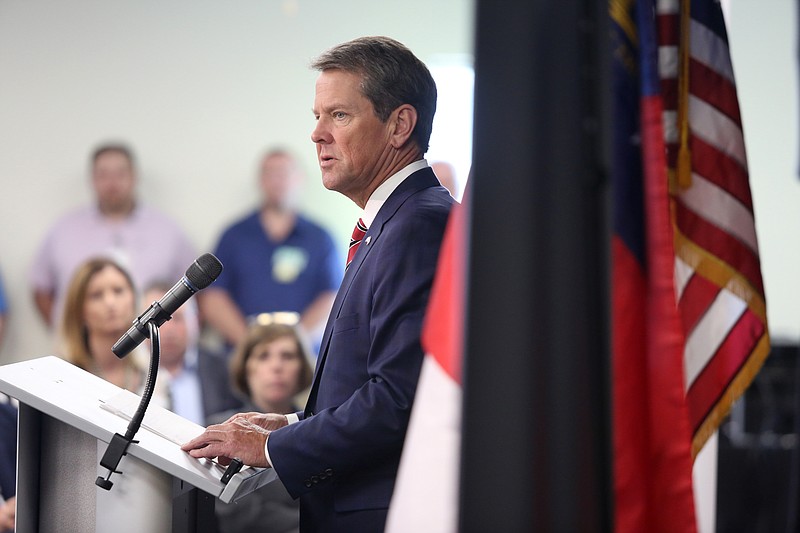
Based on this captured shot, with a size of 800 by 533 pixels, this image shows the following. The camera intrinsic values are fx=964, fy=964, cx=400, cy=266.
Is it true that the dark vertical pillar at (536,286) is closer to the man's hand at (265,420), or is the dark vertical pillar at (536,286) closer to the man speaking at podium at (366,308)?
the man speaking at podium at (366,308)

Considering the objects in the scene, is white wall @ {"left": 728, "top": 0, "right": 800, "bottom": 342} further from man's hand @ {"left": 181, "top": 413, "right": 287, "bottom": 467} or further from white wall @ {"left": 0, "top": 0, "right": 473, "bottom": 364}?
man's hand @ {"left": 181, "top": 413, "right": 287, "bottom": 467}

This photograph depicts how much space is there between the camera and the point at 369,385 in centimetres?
172

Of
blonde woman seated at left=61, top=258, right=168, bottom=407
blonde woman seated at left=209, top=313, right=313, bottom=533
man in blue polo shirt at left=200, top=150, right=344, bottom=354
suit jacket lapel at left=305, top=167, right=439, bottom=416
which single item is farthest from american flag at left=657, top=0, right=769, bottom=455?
man in blue polo shirt at left=200, top=150, right=344, bottom=354

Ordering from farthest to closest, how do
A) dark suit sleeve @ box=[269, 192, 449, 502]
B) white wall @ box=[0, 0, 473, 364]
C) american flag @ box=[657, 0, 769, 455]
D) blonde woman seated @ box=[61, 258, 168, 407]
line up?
white wall @ box=[0, 0, 473, 364] → blonde woman seated @ box=[61, 258, 168, 407] → dark suit sleeve @ box=[269, 192, 449, 502] → american flag @ box=[657, 0, 769, 455]

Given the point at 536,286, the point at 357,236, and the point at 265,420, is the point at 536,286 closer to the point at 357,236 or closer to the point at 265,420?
the point at 265,420

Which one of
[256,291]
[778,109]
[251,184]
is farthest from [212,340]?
[778,109]

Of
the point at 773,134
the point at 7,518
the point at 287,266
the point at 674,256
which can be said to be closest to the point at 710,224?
the point at 674,256

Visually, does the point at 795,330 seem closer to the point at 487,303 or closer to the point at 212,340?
the point at 212,340

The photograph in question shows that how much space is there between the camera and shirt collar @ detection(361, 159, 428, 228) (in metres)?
1.98

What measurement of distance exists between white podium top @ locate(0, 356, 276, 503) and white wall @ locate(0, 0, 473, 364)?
3.88 metres

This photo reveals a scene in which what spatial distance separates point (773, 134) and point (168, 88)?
12.8 ft

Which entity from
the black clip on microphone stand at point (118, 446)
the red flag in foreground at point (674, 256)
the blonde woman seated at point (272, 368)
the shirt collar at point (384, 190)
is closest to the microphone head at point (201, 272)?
the black clip on microphone stand at point (118, 446)

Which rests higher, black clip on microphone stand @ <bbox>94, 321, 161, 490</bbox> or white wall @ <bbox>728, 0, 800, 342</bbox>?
white wall @ <bbox>728, 0, 800, 342</bbox>

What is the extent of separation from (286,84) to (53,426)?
427 cm
